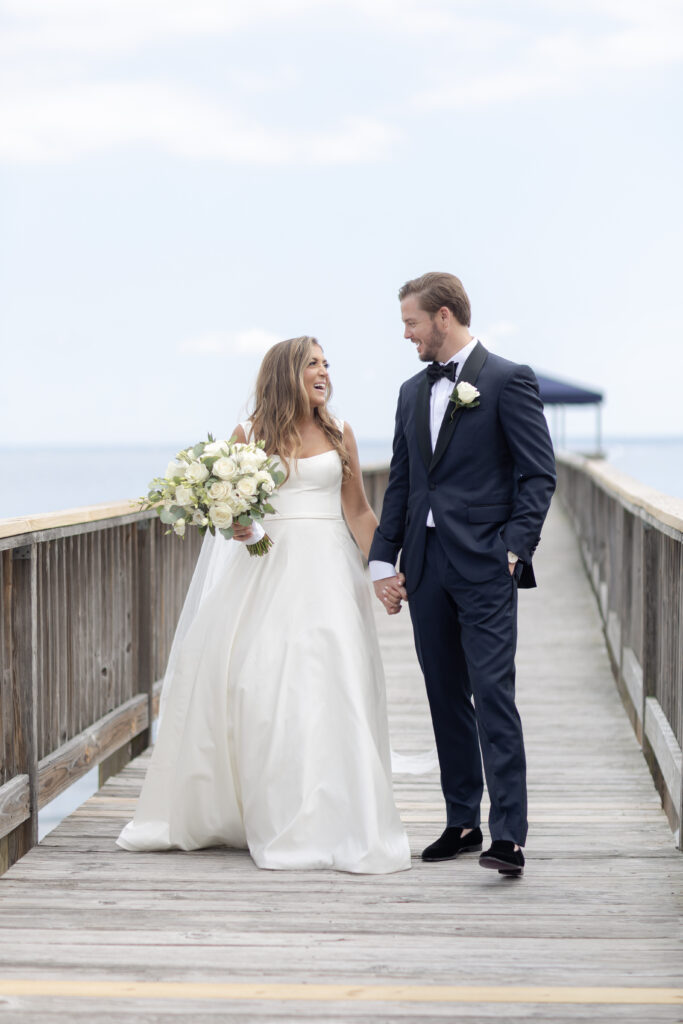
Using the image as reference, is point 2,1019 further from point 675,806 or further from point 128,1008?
point 675,806

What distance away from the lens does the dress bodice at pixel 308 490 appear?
433 centimetres

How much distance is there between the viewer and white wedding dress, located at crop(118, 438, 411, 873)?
Answer: 3.98 m

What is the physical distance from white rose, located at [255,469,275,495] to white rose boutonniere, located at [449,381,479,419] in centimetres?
66

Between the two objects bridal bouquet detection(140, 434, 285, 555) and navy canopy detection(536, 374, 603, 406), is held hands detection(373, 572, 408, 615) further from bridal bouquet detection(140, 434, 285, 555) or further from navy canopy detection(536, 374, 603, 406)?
Answer: navy canopy detection(536, 374, 603, 406)

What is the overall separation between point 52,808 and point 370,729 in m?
20.2

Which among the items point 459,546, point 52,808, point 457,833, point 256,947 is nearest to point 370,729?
point 457,833

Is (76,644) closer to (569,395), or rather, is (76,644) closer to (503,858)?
(503,858)

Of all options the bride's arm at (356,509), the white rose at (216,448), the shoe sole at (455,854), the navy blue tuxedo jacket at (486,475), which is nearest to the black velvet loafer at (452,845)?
the shoe sole at (455,854)

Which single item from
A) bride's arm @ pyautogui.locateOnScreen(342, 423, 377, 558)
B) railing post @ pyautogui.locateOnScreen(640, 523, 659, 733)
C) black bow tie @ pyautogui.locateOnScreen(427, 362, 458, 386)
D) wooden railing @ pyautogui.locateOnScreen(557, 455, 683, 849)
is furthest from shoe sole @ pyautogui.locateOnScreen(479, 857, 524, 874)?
railing post @ pyautogui.locateOnScreen(640, 523, 659, 733)

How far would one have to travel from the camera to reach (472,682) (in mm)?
3881

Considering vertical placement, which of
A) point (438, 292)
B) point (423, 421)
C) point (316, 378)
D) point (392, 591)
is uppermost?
point (438, 292)

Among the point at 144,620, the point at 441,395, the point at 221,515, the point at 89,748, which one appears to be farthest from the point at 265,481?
the point at 144,620

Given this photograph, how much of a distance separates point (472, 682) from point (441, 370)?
1.01m

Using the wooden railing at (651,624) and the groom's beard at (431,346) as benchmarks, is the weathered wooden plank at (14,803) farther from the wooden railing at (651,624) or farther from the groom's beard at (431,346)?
the wooden railing at (651,624)
